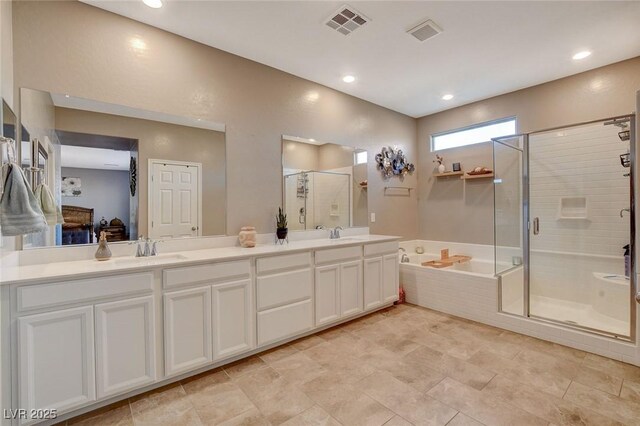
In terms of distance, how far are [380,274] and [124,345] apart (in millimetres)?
2516

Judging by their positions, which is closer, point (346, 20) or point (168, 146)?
point (346, 20)

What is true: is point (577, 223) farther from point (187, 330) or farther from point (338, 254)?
point (187, 330)

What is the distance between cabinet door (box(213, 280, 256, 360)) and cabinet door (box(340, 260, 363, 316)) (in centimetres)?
102

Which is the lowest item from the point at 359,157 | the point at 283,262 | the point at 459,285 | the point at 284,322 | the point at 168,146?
the point at 284,322

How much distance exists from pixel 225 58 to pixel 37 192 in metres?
1.89

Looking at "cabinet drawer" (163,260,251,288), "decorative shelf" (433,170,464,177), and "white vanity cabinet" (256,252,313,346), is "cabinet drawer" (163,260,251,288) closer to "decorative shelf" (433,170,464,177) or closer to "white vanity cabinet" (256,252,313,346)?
"white vanity cabinet" (256,252,313,346)

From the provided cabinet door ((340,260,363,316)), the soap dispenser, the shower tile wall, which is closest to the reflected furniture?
the soap dispenser

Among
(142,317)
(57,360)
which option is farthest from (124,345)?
(57,360)

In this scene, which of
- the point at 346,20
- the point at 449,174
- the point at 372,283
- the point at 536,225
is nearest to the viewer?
the point at 346,20

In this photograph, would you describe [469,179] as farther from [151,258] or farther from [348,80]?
[151,258]

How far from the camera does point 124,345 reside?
1.83m

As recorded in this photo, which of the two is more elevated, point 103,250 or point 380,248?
point 103,250

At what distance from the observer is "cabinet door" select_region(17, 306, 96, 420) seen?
156cm

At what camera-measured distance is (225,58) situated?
9.27 ft
